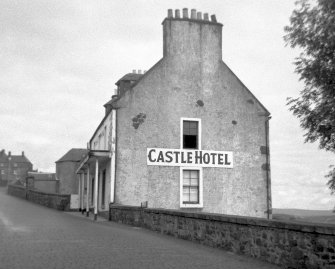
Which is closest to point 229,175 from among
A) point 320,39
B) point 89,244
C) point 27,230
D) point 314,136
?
point 314,136

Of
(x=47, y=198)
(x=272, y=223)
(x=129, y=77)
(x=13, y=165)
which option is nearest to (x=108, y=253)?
(x=272, y=223)

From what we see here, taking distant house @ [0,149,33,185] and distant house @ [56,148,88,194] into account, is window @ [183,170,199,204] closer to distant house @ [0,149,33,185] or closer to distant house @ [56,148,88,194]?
distant house @ [56,148,88,194]

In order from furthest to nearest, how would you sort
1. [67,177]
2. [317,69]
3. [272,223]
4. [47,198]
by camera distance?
[67,177] → [47,198] → [317,69] → [272,223]

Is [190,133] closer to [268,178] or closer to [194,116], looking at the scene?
[194,116]

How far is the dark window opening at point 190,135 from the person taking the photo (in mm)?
23547

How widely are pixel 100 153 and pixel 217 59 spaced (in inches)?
321

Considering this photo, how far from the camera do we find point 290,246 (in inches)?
339

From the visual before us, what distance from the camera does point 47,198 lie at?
121 ft

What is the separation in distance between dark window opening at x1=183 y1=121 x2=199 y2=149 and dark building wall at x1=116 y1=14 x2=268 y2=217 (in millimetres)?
379

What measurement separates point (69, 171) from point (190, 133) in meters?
44.6

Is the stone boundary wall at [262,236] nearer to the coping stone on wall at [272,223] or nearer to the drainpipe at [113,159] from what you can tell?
the coping stone on wall at [272,223]

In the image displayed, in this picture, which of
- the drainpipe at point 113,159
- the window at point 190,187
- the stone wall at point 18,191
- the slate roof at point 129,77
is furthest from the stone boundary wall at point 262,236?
the stone wall at point 18,191

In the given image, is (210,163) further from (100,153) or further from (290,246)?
(290,246)

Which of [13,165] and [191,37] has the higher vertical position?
[191,37]
